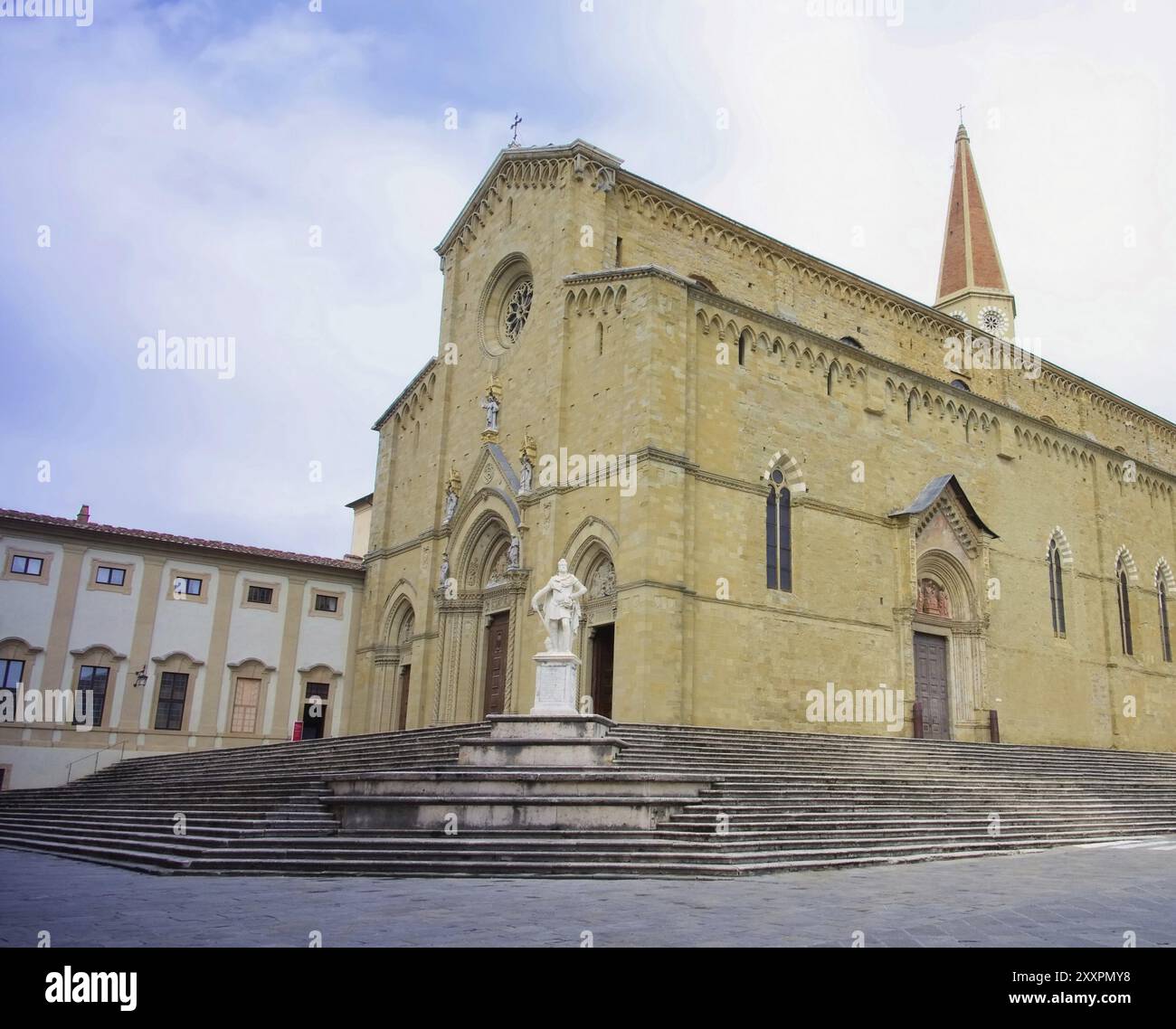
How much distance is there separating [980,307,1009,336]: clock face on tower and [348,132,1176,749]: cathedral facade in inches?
276

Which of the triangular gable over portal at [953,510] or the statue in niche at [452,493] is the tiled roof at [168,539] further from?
the triangular gable over portal at [953,510]

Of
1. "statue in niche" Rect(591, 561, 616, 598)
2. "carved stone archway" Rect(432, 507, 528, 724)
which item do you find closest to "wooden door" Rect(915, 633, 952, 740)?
"statue in niche" Rect(591, 561, 616, 598)

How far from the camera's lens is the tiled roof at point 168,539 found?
26969mm

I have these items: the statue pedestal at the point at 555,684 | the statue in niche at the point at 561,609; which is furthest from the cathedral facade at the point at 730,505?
the statue pedestal at the point at 555,684

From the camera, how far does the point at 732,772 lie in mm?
16125

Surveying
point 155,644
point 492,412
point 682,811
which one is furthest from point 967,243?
point 682,811

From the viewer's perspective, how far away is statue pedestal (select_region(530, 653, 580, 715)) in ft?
52.5

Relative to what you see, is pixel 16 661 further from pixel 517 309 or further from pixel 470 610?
pixel 517 309

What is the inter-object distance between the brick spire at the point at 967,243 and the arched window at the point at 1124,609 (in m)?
15.2

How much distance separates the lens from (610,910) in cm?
821

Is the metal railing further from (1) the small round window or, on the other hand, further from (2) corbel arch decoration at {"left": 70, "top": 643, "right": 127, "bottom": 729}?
(1) the small round window

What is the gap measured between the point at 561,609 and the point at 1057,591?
786 inches

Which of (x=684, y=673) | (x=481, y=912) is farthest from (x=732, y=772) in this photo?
(x=481, y=912)
